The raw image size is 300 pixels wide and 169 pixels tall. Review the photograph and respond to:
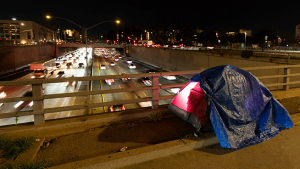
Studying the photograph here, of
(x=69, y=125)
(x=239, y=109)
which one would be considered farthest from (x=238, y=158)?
(x=69, y=125)

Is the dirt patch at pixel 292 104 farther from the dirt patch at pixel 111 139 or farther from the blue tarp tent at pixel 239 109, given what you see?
the dirt patch at pixel 111 139

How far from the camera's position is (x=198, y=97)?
4.82 m

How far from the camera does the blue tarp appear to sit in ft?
14.1

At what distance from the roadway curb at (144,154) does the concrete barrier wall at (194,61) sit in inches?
638

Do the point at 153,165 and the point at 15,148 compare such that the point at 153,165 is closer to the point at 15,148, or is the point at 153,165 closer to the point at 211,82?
the point at 211,82

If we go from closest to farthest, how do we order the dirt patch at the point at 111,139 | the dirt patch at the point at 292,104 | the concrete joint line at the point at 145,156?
1. the concrete joint line at the point at 145,156
2. the dirt patch at the point at 111,139
3. the dirt patch at the point at 292,104

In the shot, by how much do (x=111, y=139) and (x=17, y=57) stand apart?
6134 centimetres

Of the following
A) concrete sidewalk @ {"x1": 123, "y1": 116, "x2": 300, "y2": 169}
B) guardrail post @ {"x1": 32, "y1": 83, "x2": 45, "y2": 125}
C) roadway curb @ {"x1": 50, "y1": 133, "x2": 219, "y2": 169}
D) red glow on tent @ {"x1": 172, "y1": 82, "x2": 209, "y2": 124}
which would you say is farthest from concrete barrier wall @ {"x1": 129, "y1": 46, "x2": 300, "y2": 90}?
guardrail post @ {"x1": 32, "y1": 83, "x2": 45, "y2": 125}

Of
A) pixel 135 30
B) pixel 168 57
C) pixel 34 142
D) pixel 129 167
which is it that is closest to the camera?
pixel 129 167

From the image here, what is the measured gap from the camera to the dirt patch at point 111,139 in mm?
4105

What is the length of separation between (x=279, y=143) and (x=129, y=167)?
3.32 m

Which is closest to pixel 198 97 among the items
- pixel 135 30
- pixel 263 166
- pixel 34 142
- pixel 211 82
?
pixel 211 82

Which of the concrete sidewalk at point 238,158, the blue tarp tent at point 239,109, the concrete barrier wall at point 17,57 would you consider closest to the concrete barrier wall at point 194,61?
the blue tarp tent at point 239,109

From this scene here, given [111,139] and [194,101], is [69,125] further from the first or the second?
[194,101]
